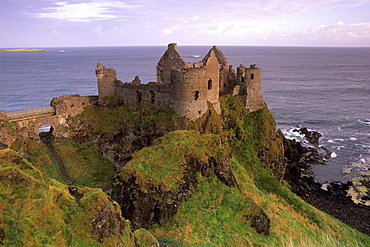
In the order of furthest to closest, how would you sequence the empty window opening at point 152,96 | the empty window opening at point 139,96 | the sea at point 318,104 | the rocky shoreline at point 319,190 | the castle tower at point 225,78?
1. the sea at point 318,104
2. the castle tower at point 225,78
3. the empty window opening at point 139,96
4. the rocky shoreline at point 319,190
5. the empty window opening at point 152,96

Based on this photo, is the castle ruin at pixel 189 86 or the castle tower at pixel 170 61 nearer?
the castle ruin at pixel 189 86

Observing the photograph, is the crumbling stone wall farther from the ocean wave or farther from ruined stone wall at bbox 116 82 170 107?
the ocean wave

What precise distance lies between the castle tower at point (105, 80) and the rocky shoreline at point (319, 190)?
29329 mm

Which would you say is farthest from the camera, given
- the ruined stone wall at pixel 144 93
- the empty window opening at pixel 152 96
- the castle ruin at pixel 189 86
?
the empty window opening at pixel 152 96

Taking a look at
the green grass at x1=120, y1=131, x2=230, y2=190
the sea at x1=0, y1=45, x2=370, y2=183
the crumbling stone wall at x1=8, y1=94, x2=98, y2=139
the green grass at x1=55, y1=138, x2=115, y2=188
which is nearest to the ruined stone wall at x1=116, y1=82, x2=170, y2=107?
the crumbling stone wall at x1=8, y1=94, x2=98, y2=139

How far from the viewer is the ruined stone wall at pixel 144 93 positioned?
108 feet

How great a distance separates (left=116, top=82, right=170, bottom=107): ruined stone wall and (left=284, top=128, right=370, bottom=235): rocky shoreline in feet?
75.9

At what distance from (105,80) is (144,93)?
258 inches

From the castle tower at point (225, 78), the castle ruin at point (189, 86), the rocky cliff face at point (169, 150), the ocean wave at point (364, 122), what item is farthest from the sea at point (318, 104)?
the castle tower at point (225, 78)

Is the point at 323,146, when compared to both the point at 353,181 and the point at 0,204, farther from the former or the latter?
the point at 0,204

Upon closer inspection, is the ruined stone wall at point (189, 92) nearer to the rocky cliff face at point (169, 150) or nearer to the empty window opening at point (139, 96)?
the rocky cliff face at point (169, 150)

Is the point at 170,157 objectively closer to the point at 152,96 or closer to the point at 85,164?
the point at 152,96

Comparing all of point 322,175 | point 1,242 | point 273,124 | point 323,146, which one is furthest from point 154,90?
point 323,146

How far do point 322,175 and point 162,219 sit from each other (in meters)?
35.6
